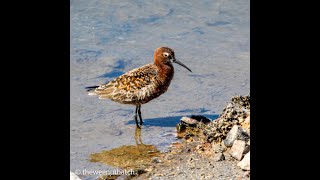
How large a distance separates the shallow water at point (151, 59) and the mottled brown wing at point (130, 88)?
0.34 meters

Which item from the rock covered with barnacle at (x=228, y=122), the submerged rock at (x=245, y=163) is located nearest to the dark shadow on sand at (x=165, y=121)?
the rock covered with barnacle at (x=228, y=122)

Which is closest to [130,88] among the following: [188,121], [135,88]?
[135,88]

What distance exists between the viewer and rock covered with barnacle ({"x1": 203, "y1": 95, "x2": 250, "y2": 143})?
315 inches

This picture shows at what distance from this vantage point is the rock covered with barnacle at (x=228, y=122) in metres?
8.00

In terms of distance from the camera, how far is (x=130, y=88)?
955cm

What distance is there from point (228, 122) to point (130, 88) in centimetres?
199

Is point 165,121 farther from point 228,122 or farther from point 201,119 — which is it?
point 228,122

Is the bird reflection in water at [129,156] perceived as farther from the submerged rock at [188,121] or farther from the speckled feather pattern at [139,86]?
the speckled feather pattern at [139,86]
